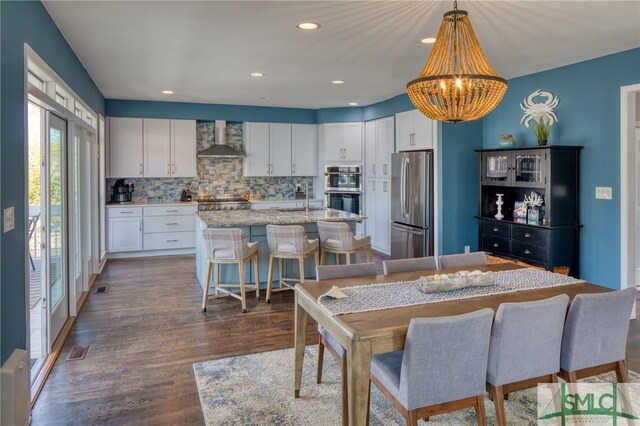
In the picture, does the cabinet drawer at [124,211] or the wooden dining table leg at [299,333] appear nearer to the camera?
the wooden dining table leg at [299,333]

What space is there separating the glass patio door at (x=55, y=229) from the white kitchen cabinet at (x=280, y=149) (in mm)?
4389

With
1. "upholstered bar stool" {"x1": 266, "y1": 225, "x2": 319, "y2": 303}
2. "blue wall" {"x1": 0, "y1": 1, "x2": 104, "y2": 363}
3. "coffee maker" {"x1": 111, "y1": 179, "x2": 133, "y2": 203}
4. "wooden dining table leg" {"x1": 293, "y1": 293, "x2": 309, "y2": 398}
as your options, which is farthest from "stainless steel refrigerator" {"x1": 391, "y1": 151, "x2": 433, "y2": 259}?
"blue wall" {"x1": 0, "y1": 1, "x2": 104, "y2": 363}

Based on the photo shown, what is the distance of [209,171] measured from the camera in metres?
8.38

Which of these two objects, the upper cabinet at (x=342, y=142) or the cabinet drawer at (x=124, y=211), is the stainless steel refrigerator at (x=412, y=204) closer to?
the upper cabinet at (x=342, y=142)

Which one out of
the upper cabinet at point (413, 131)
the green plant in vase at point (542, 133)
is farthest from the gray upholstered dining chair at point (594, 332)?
the upper cabinet at point (413, 131)

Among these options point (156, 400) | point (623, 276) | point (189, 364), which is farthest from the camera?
point (623, 276)

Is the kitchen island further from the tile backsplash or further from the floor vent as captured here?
the tile backsplash

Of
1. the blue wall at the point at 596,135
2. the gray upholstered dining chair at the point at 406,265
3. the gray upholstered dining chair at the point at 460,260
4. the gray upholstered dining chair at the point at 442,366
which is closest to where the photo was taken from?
the gray upholstered dining chair at the point at 442,366

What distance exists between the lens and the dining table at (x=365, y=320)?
78.9 inches

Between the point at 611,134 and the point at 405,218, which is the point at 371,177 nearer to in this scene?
the point at 405,218

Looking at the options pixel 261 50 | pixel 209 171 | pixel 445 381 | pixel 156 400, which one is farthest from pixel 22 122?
pixel 209 171

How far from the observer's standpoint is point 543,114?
5051mm

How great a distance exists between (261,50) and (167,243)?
14.3ft

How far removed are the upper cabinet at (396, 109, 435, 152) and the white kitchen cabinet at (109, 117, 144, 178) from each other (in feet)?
13.7
